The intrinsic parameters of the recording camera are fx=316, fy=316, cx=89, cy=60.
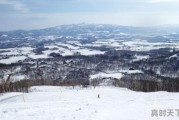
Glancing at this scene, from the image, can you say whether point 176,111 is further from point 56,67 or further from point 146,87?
point 56,67

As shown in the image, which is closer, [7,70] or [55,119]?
[55,119]

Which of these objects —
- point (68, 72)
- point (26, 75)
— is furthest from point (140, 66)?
point (26, 75)

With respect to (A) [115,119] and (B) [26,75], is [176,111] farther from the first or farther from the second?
(B) [26,75]

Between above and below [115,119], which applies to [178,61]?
below

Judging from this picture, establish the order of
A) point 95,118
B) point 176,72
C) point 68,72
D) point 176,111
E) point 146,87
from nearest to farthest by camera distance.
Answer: point 95,118
point 176,111
point 146,87
point 176,72
point 68,72

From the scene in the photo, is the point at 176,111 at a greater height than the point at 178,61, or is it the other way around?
the point at 176,111

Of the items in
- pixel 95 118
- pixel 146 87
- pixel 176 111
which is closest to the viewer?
pixel 95 118

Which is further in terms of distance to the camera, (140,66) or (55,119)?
(140,66)

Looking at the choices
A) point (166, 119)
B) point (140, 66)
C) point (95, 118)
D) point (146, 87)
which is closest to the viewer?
point (166, 119)

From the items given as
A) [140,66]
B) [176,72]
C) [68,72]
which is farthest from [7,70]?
[176,72]
